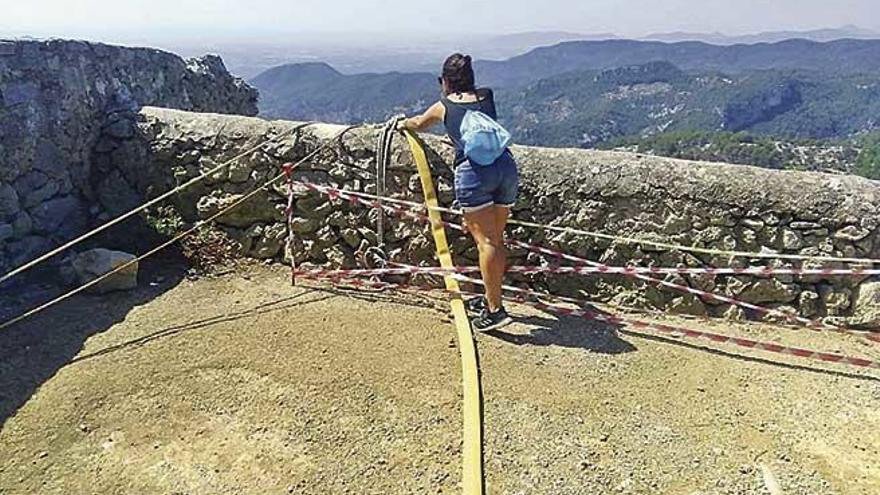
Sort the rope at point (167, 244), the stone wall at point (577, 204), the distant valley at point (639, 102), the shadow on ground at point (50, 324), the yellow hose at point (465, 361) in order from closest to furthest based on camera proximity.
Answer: the yellow hose at point (465, 361), the shadow on ground at point (50, 324), the stone wall at point (577, 204), the rope at point (167, 244), the distant valley at point (639, 102)

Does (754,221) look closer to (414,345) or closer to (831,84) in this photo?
(414,345)

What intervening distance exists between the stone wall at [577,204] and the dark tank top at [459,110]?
0.69m

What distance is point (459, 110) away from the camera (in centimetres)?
432

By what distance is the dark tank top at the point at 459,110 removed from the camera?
432cm

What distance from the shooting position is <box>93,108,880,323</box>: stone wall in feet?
15.1

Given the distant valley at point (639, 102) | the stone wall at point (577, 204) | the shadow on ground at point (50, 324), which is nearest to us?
the shadow on ground at point (50, 324)

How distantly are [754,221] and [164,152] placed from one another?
437 centimetres

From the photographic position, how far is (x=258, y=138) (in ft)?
18.0

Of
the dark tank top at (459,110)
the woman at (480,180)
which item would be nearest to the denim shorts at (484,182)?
the woman at (480,180)

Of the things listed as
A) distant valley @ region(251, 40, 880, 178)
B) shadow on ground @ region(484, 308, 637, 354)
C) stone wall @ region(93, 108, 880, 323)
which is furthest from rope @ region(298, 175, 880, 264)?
distant valley @ region(251, 40, 880, 178)

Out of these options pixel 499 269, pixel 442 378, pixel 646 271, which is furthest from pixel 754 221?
pixel 442 378

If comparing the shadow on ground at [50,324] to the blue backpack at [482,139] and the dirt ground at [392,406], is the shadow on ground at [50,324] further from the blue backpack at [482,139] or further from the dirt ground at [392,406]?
the blue backpack at [482,139]

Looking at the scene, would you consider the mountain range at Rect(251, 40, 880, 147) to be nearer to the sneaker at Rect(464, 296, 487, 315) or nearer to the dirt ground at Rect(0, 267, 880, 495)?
the sneaker at Rect(464, 296, 487, 315)

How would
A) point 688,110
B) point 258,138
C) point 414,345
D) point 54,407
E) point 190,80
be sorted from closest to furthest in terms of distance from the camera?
1. point 54,407
2. point 414,345
3. point 258,138
4. point 190,80
5. point 688,110
